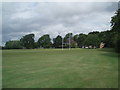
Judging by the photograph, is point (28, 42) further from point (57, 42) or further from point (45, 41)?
point (57, 42)

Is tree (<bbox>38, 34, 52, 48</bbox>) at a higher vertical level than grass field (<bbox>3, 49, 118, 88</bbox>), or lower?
higher

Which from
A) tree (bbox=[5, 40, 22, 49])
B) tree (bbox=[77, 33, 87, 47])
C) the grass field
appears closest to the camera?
the grass field

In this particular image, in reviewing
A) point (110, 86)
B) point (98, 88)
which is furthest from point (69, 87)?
point (110, 86)

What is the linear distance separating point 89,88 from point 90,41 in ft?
244

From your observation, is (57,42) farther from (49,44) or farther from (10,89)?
(10,89)

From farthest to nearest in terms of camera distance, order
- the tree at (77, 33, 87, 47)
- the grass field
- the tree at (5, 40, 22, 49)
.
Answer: the tree at (77, 33, 87, 47)
the tree at (5, 40, 22, 49)
the grass field

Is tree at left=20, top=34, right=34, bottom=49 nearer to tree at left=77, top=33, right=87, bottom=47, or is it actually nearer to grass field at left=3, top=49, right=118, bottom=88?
tree at left=77, top=33, right=87, bottom=47

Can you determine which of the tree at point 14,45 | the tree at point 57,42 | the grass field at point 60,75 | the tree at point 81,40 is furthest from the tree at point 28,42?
A: the grass field at point 60,75

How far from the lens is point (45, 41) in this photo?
95.0m

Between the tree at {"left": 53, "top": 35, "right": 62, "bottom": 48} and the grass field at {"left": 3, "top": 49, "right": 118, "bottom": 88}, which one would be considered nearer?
the grass field at {"left": 3, "top": 49, "right": 118, "bottom": 88}

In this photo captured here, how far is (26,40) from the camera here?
301 feet

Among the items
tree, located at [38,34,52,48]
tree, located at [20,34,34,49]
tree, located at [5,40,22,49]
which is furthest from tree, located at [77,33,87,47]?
tree, located at [5,40,22,49]

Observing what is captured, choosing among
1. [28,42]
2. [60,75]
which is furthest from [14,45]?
[60,75]

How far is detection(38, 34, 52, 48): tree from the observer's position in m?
94.2
